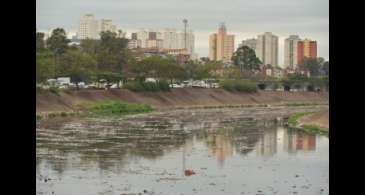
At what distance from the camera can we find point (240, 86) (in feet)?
83.6

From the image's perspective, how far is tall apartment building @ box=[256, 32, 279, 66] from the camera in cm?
2944

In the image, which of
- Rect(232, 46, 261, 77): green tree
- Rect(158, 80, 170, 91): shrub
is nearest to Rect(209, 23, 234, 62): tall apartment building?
Rect(232, 46, 261, 77): green tree

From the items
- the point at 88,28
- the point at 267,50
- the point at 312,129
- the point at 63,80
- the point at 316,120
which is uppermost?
the point at 88,28

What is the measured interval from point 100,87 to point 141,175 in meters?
14.6

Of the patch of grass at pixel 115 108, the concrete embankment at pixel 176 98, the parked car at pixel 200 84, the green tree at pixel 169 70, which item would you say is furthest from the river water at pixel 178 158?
the parked car at pixel 200 84

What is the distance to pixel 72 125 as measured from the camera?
14516 mm

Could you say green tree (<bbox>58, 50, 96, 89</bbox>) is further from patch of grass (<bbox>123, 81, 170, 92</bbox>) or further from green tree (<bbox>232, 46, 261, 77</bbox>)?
green tree (<bbox>232, 46, 261, 77</bbox>)

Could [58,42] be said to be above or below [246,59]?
above

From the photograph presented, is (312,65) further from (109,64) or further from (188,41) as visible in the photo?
(109,64)

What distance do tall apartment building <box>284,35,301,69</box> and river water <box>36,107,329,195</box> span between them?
1131cm

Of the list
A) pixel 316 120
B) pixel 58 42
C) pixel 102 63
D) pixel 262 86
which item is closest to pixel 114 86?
pixel 102 63

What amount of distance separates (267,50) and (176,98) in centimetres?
867
